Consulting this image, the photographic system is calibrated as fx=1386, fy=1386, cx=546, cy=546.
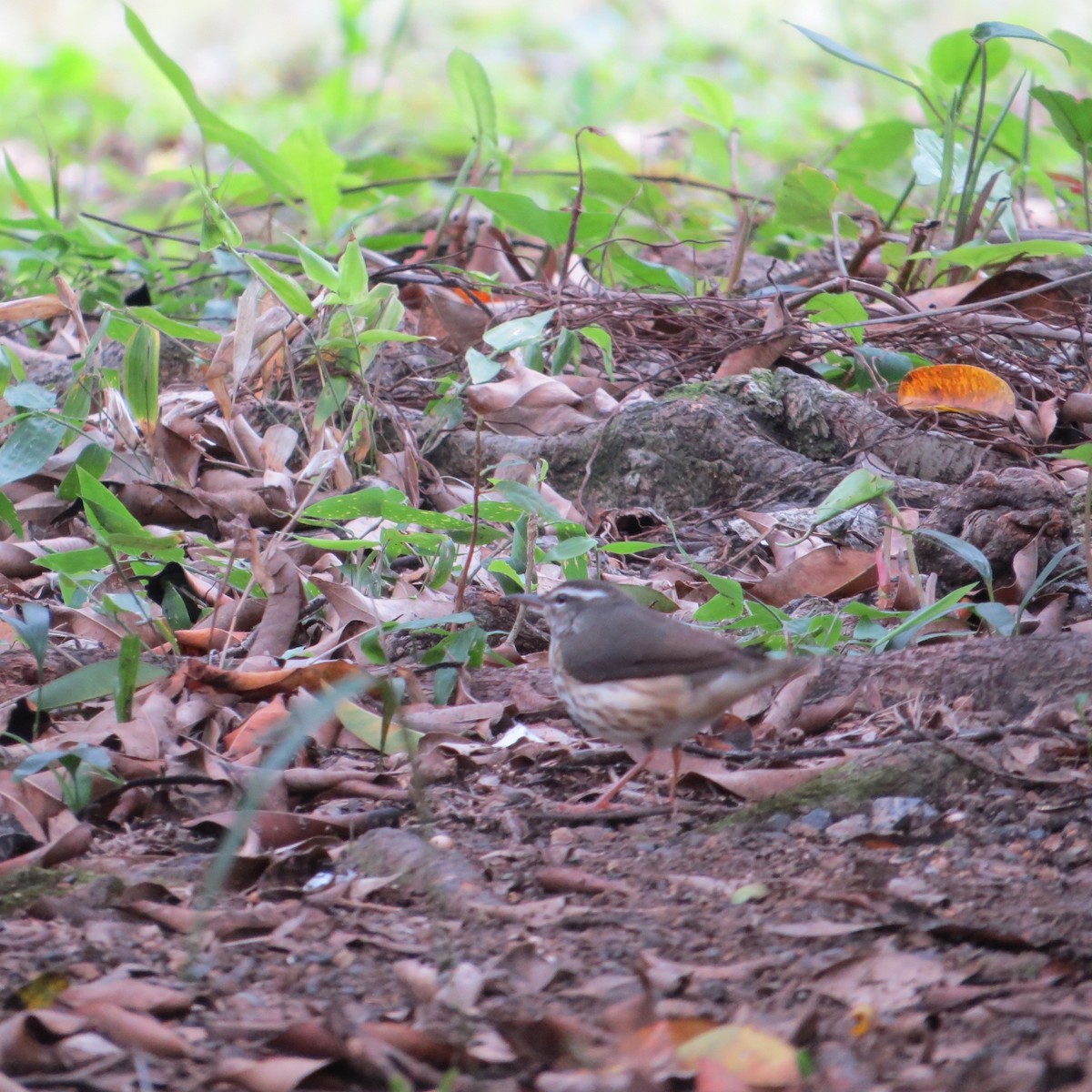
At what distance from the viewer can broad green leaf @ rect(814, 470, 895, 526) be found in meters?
3.67

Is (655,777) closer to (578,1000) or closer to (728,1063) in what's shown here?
(578,1000)

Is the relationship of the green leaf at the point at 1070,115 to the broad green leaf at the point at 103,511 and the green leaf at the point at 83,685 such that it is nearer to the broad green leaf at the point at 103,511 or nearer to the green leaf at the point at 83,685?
the broad green leaf at the point at 103,511

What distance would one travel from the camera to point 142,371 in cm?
428

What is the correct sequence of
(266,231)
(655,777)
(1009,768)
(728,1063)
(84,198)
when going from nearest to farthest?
1. (728,1063)
2. (1009,768)
3. (655,777)
4. (266,231)
5. (84,198)

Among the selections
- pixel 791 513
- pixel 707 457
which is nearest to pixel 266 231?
pixel 707 457

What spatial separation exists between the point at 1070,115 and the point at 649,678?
11.9ft

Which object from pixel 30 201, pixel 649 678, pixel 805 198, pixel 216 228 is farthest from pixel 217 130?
pixel 649 678

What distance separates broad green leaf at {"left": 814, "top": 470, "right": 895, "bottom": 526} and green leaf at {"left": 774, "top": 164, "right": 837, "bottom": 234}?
2.61 metres

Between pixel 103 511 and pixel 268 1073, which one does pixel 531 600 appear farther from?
pixel 268 1073

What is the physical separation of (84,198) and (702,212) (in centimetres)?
520

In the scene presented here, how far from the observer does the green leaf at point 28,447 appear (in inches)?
158

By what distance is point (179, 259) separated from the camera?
7344mm

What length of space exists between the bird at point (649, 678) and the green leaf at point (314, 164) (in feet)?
12.0

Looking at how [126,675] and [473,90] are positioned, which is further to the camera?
[473,90]
